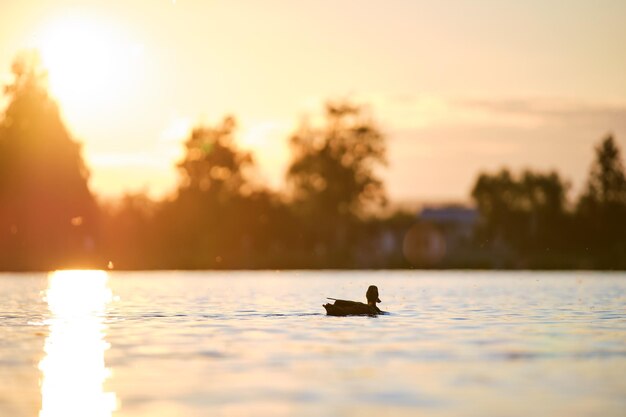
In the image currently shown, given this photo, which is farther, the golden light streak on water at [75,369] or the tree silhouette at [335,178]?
the tree silhouette at [335,178]

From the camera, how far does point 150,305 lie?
173 ft

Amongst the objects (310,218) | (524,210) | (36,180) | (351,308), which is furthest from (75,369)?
(524,210)

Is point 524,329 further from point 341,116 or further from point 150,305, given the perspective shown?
point 341,116

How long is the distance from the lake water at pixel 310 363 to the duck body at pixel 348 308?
28cm

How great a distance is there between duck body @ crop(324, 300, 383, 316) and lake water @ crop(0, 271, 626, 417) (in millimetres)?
279

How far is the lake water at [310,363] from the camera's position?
63.4 feet

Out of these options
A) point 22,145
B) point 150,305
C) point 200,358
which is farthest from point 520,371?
point 22,145

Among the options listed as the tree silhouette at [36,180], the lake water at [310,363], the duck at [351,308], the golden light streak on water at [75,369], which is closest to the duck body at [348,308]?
the duck at [351,308]

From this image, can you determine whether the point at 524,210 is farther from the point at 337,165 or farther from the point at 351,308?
the point at 351,308

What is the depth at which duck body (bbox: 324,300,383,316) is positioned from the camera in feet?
135

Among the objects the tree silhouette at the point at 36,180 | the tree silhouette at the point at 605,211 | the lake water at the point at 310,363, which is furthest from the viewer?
the tree silhouette at the point at 605,211

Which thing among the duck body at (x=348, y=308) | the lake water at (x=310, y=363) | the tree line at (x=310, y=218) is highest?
the tree line at (x=310, y=218)

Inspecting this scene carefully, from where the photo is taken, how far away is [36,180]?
11725 cm

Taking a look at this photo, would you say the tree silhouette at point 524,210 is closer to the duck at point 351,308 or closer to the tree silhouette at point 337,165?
the tree silhouette at point 337,165
